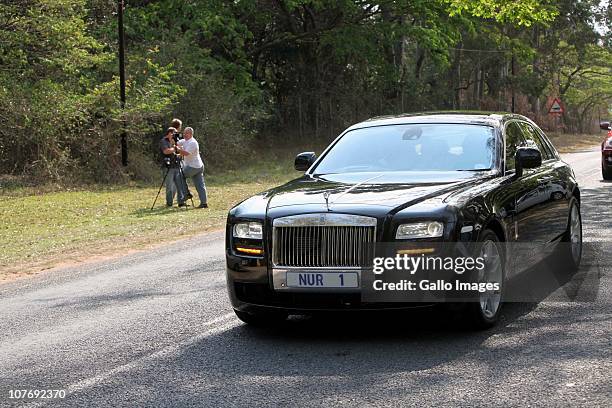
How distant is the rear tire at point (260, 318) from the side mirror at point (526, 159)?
2410 millimetres

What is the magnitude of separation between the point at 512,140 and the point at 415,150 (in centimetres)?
106

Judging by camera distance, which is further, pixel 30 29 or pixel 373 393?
pixel 30 29

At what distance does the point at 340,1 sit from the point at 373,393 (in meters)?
34.3

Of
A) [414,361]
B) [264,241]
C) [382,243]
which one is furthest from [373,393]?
[264,241]

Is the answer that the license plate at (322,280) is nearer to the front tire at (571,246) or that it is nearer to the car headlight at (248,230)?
the car headlight at (248,230)

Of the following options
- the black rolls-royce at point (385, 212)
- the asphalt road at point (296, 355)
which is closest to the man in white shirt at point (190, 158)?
the asphalt road at point (296, 355)

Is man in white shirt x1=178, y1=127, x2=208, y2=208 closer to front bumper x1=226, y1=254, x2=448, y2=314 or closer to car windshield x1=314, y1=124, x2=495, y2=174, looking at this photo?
car windshield x1=314, y1=124, x2=495, y2=174

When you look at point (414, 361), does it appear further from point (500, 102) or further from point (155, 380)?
point (500, 102)

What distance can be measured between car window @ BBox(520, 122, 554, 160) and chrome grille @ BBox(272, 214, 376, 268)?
3.22m

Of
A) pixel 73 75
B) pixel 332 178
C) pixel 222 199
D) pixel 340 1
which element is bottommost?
pixel 222 199

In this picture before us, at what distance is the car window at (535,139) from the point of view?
887cm

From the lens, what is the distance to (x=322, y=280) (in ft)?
20.4

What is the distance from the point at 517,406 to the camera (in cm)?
481

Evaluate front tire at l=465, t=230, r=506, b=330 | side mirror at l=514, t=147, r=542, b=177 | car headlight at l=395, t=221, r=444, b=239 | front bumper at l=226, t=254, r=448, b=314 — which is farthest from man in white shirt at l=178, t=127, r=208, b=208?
car headlight at l=395, t=221, r=444, b=239
